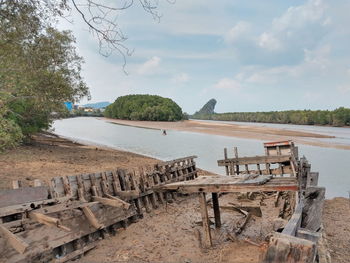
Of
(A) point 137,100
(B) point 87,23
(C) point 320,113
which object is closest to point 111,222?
(B) point 87,23

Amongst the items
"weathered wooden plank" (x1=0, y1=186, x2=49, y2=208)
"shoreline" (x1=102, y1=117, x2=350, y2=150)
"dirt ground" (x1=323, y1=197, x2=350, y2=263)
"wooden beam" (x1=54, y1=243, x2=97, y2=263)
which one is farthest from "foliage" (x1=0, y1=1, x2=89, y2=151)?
"shoreline" (x1=102, y1=117, x2=350, y2=150)

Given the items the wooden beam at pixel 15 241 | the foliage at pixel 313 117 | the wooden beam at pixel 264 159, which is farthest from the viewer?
the foliage at pixel 313 117

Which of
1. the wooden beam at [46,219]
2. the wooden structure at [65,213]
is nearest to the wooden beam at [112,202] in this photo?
the wooden structure at [65,213]

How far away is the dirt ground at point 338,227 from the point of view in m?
8.07

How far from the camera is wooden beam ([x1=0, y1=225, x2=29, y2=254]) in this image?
17.7 feet

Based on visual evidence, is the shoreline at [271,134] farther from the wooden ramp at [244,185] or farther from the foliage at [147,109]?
the foliage at [147,109]

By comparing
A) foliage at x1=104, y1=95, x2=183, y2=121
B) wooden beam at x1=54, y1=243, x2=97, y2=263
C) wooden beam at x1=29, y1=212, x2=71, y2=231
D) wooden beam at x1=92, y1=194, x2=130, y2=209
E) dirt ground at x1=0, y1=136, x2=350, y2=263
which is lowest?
dirt ground at x1=0, y1=136, x2=350, y2=263

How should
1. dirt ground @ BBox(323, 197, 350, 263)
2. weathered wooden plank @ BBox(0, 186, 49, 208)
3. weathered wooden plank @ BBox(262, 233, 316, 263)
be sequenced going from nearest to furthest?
weathered wooden plank @ BBox(262, 233, 316, 263), weathered wooden plank @ BBox(0, 186, 49, 208), dirt ground @ BBox(323, 197, 350, 263)

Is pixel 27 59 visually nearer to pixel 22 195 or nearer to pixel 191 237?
pixel 22 195

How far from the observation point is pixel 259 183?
23.0 feet

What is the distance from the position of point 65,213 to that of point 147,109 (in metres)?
112

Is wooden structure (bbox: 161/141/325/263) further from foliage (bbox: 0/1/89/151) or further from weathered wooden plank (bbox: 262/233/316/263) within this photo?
foliage (bbox: 0/1/89/151)

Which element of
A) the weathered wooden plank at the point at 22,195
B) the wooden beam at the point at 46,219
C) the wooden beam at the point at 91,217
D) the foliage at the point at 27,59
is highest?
the foliage at the point at 27,59

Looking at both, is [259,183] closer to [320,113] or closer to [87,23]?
[87,23]
